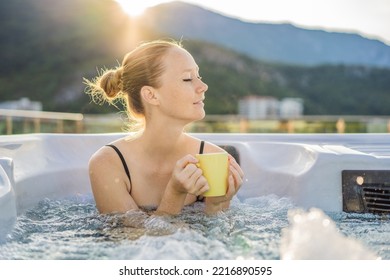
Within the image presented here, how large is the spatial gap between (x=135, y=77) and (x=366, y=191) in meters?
0.90

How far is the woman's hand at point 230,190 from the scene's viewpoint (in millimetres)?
1632

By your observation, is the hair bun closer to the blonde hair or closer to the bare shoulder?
the blonde hair

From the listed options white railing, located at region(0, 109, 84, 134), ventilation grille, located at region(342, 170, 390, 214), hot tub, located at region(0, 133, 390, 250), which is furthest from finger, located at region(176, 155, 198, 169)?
white railing, located at region(0, 109, 84, 134)

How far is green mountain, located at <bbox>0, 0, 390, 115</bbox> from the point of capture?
29766mm

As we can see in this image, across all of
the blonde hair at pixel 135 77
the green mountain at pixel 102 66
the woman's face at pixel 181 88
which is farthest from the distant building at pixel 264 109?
the woman's face at pixel 181 88

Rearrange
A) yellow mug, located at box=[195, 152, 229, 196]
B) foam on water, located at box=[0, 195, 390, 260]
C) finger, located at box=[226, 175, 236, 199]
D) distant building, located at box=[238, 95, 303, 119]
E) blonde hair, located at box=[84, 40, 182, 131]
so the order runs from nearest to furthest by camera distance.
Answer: foam on water, located at box=[0, 195, 390, 260] → yellow mug, located at box=[195, 152, 229, 196] → finger, located at box=[226, 175, 236, 199] → blonde hair, located at box=[84, 40, 182, 131] → distant building, located at box=[238, 95, 303, 119]

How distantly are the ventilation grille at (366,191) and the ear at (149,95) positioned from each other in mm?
729

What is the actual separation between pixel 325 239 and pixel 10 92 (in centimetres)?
3205

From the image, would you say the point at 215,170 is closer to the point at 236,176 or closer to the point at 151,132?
the point at 236,176

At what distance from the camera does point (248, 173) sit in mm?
2465

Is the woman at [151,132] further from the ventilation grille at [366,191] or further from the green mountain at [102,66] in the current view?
the green mountain at [102,66]

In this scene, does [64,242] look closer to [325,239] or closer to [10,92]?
[325,239]

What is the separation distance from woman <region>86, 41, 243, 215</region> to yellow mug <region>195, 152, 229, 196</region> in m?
0.19
